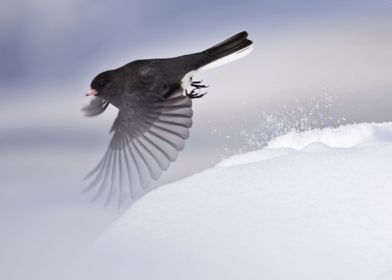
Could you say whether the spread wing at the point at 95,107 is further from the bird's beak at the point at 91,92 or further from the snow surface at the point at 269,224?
the snow surface at the point at 269,224

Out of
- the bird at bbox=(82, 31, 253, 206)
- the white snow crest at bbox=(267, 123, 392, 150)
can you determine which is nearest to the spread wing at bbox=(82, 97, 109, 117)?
the bird at bbox=(82, 31, 253, 206)

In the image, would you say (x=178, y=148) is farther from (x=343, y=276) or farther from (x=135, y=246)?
(x=343, y=276)

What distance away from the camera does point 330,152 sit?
4.08m

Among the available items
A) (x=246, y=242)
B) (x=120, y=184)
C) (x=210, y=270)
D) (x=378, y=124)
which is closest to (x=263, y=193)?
(x=246, y=242)

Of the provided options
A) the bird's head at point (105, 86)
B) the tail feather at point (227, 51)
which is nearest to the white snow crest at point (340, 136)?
the tail feather at point (227, 51)

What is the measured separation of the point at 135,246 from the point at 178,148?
70 cm

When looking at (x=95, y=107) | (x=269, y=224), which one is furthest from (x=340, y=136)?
(x=95, y=107)

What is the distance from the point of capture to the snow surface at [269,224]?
299cm

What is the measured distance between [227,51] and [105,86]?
0.67 m

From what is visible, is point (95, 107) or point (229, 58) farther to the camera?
point (95, 107)

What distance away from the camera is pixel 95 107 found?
355 centimetres

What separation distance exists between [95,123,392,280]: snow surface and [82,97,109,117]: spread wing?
0.66 metres

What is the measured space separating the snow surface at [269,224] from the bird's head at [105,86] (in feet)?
2.49

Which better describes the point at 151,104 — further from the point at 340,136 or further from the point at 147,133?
the point at 340,136
